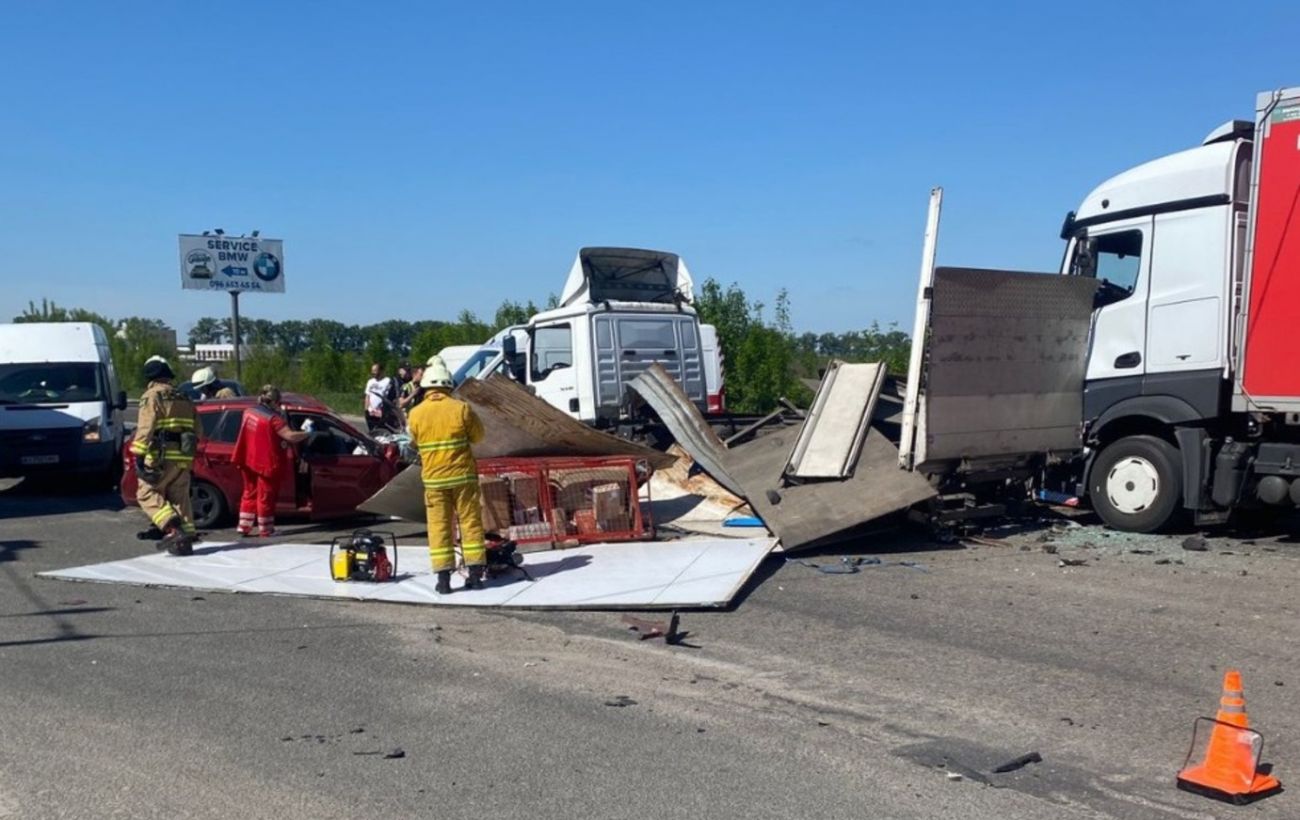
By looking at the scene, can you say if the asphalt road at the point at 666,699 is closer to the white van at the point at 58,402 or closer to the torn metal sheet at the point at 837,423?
the torn metal sheet at the point at 837,423

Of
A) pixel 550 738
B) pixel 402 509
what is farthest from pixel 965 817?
pixel 402 509

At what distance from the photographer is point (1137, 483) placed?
10859 mm

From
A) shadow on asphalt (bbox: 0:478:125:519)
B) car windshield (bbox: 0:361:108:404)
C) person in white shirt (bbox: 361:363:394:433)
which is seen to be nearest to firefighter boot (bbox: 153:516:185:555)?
shadow on asphalt (bbox: 0:478:125:519)

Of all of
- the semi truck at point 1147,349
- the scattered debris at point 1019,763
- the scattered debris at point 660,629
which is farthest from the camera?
the semi truck at point 1147,349

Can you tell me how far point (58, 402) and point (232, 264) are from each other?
18227 millimetres

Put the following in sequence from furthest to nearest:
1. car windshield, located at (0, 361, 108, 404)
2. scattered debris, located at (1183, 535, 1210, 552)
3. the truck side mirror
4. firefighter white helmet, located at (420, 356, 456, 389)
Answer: car windshield, located at (0, 361, 108, 404)
the truck side mirror
scattered debris, located at (1183, 535, 1210, 552)
firefighter white helmet, located at (420, 356, 456, 389)

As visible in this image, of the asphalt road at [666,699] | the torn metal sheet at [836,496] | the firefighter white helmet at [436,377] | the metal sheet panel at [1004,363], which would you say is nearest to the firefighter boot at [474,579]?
the asphalt road at [666,699]

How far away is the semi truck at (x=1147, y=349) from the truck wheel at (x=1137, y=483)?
0.01 metres

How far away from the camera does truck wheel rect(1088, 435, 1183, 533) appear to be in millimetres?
10594

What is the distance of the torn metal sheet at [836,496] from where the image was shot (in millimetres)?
10023

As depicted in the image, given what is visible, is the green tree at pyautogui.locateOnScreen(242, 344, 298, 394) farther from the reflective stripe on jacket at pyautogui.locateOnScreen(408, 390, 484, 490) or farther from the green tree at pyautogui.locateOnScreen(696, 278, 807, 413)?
the reflective stripe on jacket at pyautogui.locateOnScreen(408, 390, 484, 490)

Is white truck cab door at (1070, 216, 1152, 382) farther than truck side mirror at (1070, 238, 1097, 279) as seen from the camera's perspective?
No

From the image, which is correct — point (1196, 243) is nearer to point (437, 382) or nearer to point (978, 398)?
point (978, 398)

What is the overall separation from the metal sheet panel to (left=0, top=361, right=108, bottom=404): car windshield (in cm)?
1147
